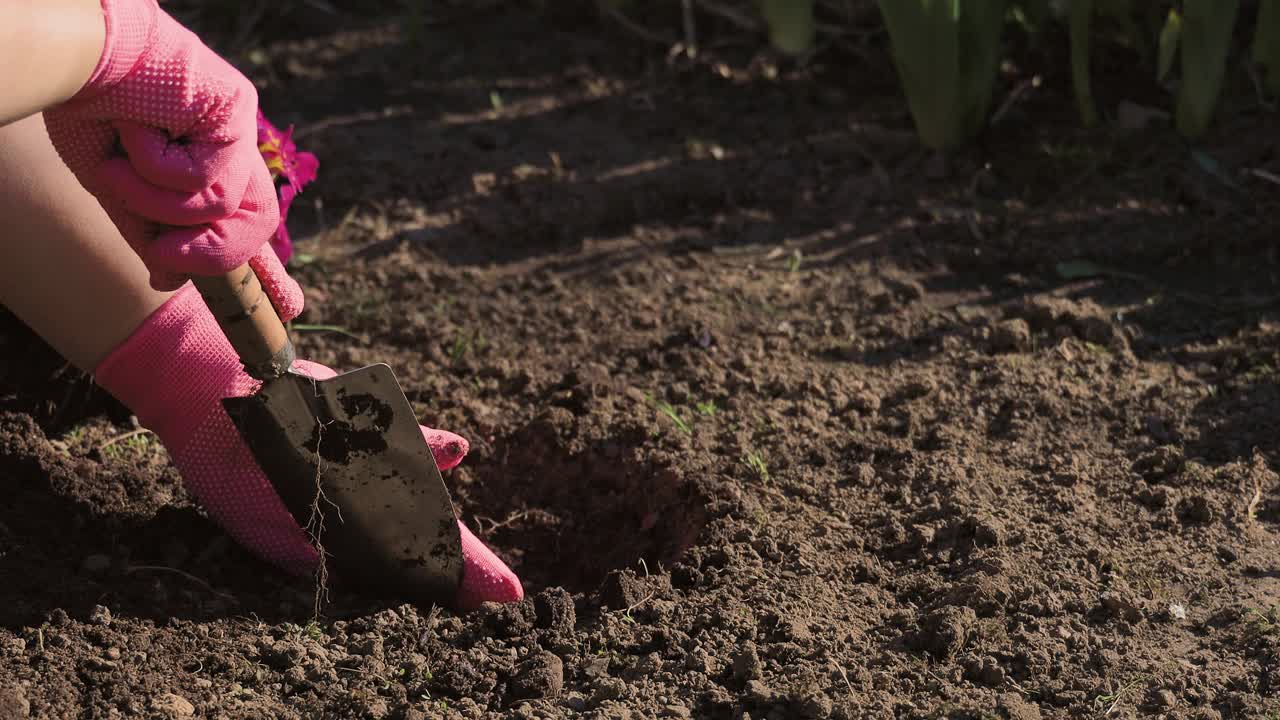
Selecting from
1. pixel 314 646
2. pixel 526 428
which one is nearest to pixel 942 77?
pixel 526 428

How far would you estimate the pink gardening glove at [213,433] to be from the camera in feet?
5.65

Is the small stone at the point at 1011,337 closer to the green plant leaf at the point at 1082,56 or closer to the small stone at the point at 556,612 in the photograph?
the green plant leaf at the point at 1082,56

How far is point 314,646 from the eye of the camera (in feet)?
5.22

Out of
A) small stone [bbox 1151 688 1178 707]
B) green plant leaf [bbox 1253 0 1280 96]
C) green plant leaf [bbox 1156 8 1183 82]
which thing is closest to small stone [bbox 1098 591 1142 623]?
small stone [bbox 1151 688 1178 707]

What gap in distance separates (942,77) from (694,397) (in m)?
0.92

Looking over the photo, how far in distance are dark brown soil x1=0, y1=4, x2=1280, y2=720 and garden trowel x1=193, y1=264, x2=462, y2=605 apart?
0.19ft

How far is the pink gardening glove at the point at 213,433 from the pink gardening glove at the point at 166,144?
264mm

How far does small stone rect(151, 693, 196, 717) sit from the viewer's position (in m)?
1.45

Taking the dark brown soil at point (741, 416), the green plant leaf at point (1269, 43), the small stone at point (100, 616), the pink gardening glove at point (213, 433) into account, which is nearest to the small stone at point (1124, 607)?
the dark brown soil at point (741, 416)

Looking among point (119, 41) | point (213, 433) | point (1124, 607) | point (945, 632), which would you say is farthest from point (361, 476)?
point (1124, 607)

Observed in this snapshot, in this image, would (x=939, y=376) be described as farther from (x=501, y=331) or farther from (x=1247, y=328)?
(x=501, y=331)

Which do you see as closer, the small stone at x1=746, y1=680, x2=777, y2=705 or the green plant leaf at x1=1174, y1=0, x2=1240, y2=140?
the small stone at x1=746, y1=680, x2=777, y2=705

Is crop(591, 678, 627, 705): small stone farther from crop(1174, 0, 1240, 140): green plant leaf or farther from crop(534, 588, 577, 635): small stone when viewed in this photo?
crop(1174, 0, 1240, 140): green plant leaf

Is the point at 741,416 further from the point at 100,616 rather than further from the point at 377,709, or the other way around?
the point at 100,616
